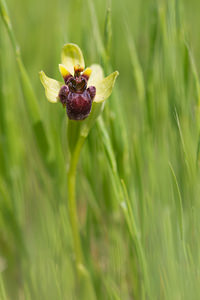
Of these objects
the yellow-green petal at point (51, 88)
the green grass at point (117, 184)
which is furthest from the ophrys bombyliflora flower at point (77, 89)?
the green grass at point (117, 184)

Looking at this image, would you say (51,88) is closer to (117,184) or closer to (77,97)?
(77,97)

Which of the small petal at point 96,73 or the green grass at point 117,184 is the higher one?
the small petal at point 96,73

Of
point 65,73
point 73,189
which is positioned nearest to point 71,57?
point 65,73

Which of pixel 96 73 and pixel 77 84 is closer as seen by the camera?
pixel 77 84

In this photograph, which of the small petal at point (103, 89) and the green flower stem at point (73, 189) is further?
the green flower stem at point (73, 189)

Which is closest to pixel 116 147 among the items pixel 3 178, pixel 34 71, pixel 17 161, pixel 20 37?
pixel 17 161

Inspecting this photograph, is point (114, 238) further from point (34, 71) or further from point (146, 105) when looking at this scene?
point (34, 71)

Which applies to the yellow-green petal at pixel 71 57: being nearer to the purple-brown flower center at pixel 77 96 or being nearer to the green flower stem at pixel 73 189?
the purple-brown flower center at pixel 77 96
